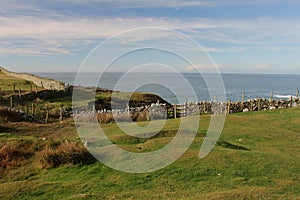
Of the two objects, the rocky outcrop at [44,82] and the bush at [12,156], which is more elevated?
the rocky outcrop at [44,82]

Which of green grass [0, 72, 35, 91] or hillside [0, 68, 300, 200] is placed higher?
green grass [0, 72, 35, 91]

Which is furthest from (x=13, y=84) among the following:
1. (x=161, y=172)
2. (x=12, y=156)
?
(x=161, y=172)

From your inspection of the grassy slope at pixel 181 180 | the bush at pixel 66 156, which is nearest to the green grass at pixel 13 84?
the bush at pixel 66 156

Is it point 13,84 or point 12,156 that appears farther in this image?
point 13,84

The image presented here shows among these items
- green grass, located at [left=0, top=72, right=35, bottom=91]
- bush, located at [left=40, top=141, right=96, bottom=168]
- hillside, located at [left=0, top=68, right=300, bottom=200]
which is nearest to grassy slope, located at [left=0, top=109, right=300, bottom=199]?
hillside, located at [left=0, top=68, right=300, bottom=200]

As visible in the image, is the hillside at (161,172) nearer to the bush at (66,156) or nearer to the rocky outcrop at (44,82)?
the bush at (66,156)

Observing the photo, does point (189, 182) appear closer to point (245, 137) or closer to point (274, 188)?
point (274, 188)

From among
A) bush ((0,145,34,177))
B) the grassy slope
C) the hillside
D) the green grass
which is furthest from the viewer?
the green grass

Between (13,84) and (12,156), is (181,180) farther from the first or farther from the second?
(13,84)

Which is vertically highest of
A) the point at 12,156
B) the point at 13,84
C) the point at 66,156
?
the point at 13,84

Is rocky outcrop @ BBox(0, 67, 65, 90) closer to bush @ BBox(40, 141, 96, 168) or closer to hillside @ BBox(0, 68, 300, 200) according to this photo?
hillside @ BBox(0, 68, 300, 200)

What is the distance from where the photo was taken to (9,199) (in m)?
12.3

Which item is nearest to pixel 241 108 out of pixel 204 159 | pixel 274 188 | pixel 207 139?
pixel 207 139

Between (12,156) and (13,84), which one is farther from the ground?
(13,84)
